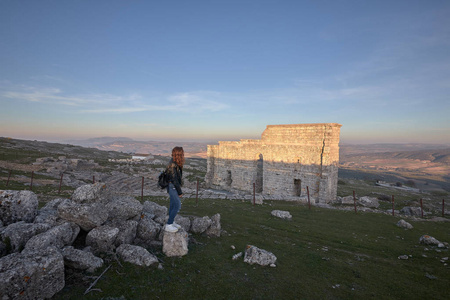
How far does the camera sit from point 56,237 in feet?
17.7

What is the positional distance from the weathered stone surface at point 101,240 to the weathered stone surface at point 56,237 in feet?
1.38

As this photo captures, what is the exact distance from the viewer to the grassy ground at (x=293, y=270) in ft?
16.5

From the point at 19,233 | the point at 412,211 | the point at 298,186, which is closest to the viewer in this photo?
the point at 19,233

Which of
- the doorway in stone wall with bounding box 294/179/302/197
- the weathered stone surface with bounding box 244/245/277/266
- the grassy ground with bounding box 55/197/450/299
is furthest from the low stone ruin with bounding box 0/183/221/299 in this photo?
the doorway in stone wall with bounding box 294/179/302/197

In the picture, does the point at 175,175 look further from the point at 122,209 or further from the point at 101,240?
the point at 101,240

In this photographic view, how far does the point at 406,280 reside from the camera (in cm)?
647

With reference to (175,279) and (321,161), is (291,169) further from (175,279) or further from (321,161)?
(175,279)

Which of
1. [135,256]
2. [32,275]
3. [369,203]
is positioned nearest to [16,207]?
[32,275]

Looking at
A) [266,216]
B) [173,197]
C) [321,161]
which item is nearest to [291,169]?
[321,161]

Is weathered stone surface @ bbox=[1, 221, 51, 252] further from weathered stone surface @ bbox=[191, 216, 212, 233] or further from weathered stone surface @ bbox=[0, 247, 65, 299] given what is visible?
weathered stone surface @ bbox=[191, 216, 212, 233]

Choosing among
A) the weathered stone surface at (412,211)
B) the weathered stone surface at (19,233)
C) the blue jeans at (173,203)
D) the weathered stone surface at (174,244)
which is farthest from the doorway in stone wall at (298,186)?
the weathered stone surface at (19,233)

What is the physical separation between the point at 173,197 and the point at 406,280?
7.34 m

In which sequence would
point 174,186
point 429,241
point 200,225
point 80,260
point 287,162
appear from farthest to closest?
point 287,162
point 429,241
point 200,225
point 174,186
point 80,260

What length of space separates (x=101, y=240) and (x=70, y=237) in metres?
0.80
